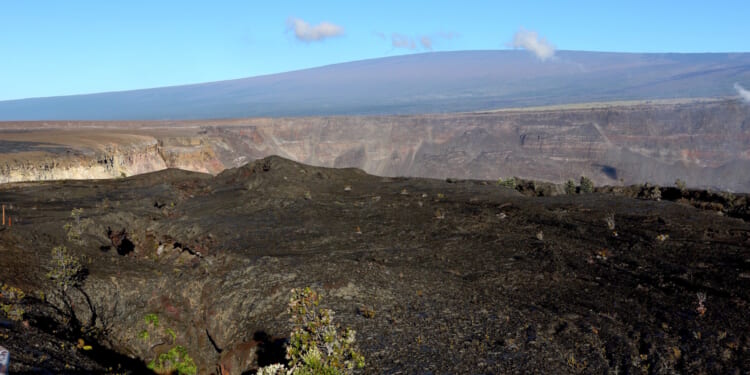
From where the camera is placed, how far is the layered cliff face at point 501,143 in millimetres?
66125

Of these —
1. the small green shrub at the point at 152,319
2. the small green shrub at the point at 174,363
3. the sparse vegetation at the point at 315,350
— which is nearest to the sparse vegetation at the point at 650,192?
the small green shrub at the point at 174,363

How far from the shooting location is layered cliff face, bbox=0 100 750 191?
6612 centimetres

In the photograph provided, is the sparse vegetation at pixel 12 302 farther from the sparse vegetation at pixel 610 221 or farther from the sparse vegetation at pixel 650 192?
the sparse vegetation at pixel 650 192

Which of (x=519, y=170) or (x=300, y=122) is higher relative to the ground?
(x=300, y=122)

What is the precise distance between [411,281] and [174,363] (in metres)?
5.31

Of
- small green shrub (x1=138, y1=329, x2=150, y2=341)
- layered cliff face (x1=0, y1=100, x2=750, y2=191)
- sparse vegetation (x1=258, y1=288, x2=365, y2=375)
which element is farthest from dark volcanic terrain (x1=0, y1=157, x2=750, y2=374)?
layered cliff face (x1=0, y1=100, x2=750, y2=191)

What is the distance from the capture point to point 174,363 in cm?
1125

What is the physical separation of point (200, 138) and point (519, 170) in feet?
138

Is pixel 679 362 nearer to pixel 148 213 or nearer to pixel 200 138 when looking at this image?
pixel 148 213

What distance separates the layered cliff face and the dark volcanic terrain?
38172 mm

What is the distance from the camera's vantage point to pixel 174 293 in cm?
1274

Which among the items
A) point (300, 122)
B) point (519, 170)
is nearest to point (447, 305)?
point (519, 170)

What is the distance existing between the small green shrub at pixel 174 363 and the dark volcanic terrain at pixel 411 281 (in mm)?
222

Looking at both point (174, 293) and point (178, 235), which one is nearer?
point (174, 293)
